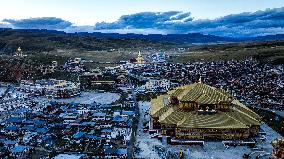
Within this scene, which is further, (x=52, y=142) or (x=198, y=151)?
(x=52, y=142)

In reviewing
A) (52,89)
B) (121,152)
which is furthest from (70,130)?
(52,89)

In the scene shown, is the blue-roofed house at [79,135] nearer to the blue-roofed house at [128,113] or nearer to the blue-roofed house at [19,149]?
the blue-roofed house at [19,149]

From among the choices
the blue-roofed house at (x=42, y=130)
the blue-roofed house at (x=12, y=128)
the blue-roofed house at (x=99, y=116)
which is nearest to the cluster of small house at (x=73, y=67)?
the blue-roofed house at (x=99, y=116)

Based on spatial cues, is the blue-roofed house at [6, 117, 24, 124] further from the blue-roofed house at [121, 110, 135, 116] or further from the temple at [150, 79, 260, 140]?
the temple at [150, 79, 260, 140]

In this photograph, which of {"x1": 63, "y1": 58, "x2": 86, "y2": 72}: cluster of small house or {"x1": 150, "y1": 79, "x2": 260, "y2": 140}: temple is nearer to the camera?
{"x1": 150, "y1": 79, "x2": 260, "y2": 140}: temple

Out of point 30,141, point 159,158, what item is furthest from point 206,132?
point 30,141

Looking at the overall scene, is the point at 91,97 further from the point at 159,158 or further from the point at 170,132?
the point at 159,158

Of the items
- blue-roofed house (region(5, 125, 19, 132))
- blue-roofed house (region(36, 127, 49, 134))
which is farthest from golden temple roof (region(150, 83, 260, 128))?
blue-roofed house (region(5, 125, 19, 132))
